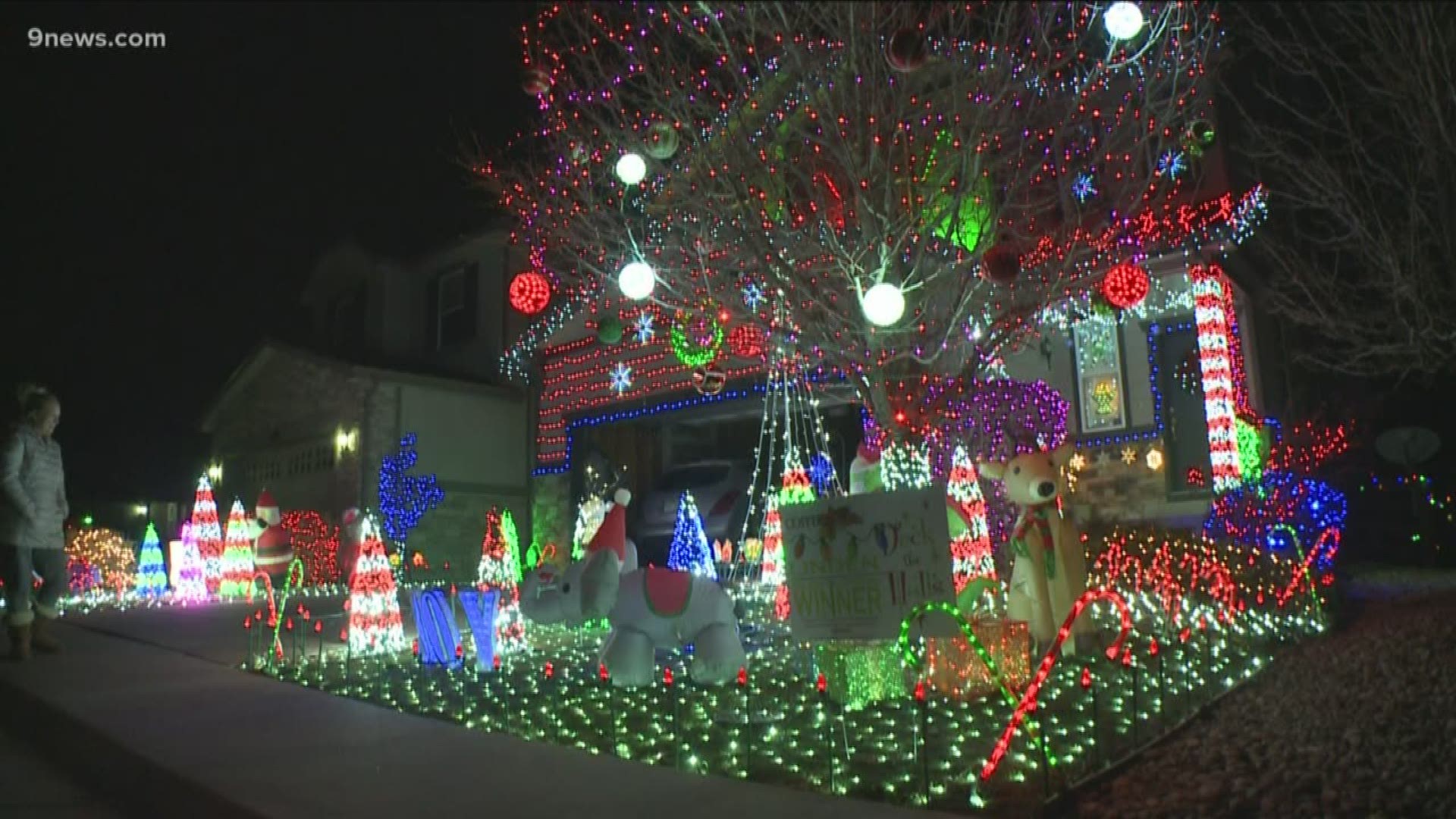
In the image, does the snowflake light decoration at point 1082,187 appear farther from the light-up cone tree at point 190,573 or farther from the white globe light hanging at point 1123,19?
the light-up cone tree at point 190,573

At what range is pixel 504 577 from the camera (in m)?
14.2

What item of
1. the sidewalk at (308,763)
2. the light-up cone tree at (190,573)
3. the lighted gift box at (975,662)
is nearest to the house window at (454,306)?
the light-up cone tree at (190,573)

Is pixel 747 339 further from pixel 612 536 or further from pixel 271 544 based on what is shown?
pixel 271 544

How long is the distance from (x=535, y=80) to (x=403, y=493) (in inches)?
443

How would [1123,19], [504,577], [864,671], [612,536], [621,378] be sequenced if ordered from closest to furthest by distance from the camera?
[864,671], [612,536], [1123,19], [504,577], [621,378]

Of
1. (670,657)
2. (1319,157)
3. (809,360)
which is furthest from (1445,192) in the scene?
(670,657)

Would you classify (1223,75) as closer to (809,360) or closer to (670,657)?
(809,360)

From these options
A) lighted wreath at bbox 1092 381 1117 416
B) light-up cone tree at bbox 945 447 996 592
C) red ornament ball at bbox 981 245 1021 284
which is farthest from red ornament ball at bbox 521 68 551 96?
lighted wreath at bbox 1092 381 1117 416

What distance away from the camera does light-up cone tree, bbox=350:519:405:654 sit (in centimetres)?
889

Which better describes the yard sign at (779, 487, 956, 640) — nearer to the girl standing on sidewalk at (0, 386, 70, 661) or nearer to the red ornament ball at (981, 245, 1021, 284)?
the red ornament ball at (981, 245, 1021, 284)

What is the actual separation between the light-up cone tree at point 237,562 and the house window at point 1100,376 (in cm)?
1315

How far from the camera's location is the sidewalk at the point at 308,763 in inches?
163

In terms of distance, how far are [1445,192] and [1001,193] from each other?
3432 mm

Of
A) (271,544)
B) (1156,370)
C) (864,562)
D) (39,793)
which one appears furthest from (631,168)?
(271,544)
